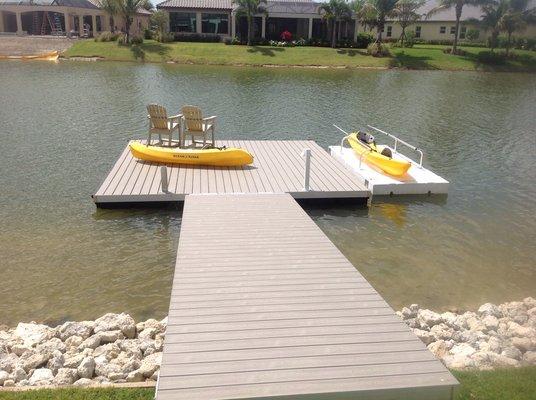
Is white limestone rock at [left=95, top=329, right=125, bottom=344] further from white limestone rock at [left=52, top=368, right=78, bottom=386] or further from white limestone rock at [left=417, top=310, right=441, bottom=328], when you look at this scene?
white limestone rock at [left=417, top=310, right=441, bottom=328]

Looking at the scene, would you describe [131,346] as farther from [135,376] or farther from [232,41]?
[232,41]

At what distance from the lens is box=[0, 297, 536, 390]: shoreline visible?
538 centimetres

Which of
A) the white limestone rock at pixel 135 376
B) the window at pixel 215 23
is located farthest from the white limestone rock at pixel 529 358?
the window at pixel 215 23

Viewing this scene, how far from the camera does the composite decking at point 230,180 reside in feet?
35.6

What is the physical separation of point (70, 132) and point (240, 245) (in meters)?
12.9

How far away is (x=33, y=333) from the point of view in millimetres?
6441

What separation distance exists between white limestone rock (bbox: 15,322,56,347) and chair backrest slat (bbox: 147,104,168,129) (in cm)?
728

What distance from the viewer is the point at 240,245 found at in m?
7.26

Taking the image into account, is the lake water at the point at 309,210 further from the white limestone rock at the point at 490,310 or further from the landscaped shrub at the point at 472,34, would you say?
the landscaped shrub at the point at 472,34

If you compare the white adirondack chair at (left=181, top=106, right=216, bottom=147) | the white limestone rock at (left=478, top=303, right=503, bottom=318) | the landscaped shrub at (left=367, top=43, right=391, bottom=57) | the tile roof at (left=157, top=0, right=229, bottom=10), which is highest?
the tile roof at (left=157, top=0, right=229, bottom=10)

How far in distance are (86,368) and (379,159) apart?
978cm

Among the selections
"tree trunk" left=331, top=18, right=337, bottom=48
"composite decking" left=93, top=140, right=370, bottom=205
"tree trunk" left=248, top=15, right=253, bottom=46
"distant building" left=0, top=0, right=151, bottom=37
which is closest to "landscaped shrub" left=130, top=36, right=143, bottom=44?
"distant building" left=0, top=0, right=151, bottom=37

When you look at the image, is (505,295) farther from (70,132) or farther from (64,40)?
(64,40)

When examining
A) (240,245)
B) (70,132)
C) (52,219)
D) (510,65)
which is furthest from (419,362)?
(510,65)
